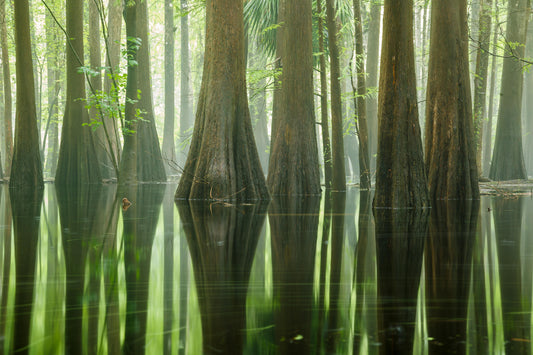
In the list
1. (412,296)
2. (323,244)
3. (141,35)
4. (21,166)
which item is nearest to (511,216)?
(323,244)

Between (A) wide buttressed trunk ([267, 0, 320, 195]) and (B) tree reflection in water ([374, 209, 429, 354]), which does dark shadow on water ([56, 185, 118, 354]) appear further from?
(A) wide buttressed trunk ([267, 0, 320, 195])

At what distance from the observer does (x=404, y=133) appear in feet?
22.9

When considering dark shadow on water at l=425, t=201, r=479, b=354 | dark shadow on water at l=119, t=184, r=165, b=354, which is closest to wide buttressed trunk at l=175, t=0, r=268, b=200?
dark shadow on water at l=119, t=184, r=165, b=354

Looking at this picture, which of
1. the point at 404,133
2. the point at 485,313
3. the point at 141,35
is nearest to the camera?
the point at 485,313

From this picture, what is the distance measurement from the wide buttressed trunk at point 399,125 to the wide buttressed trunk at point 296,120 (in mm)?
3784

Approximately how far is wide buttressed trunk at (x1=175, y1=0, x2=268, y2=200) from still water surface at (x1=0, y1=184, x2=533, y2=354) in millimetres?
3287

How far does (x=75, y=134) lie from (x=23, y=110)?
77.5 inches

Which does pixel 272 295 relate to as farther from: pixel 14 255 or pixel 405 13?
pixel 405 13

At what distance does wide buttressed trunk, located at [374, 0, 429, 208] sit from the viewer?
698 centimetres

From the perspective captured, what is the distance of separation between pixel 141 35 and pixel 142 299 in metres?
15.4

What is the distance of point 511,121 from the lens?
18.1 metres

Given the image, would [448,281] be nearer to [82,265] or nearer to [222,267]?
[222,267]

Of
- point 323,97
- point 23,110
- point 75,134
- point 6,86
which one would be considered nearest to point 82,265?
point 23,110

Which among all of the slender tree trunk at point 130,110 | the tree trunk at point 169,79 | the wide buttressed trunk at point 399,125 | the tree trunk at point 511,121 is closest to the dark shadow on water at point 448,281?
the wide buttressed trunk at point 399,125
